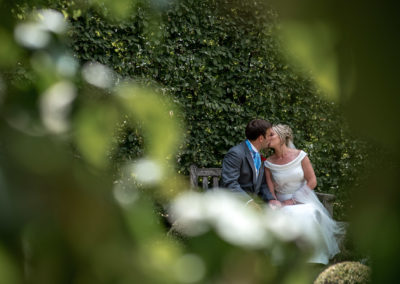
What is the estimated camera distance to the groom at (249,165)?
4.08 meters

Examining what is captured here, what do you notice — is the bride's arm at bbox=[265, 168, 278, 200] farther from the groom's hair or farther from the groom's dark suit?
the groom's hair

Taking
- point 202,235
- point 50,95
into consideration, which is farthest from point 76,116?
point 202,235

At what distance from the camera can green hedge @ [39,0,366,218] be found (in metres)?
4.79

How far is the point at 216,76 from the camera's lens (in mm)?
5234

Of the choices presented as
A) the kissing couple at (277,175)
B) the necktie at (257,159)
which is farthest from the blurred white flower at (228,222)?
the necktie at (257,159)

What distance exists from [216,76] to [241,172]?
149 cm

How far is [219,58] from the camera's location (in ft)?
17.0

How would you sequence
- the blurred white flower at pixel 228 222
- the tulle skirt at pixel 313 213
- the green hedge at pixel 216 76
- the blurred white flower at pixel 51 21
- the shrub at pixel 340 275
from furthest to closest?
1. the green hedge at pixel 216 76
2. the tulle skirt at pixel 313 213
3. the shrub at pixel 340 275
4. the blurred white flower at pixel 51 21
5. the blurred white flower at pixel 228 222

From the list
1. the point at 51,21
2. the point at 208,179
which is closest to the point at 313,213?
the point at 208,179

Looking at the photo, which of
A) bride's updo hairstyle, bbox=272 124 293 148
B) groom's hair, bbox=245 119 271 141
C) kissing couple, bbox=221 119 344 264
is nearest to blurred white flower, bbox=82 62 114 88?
kissing couple, bbox=221 119 344 264

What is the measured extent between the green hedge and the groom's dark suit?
0.75 m

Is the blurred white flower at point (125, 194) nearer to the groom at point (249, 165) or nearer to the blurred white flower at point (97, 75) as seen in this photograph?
the blurred white flower at point (97, 75)

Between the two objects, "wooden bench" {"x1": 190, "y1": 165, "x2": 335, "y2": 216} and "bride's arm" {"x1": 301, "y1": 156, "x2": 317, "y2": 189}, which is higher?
"bride's arm" {"x1": 301, "y1": 156, "x2": 317, "y2": 189}

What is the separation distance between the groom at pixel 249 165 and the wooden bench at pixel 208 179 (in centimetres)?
50
